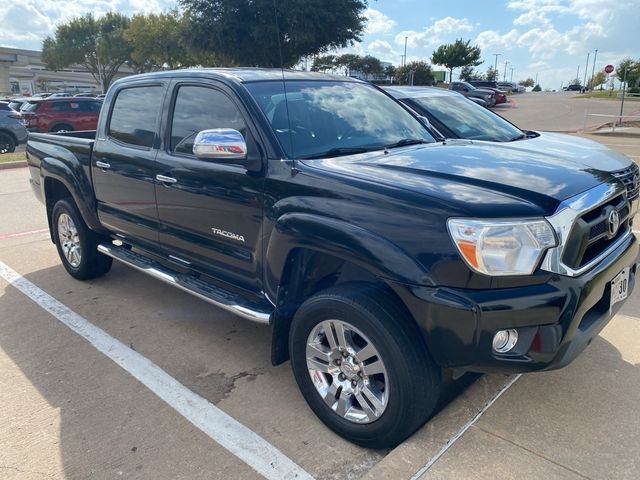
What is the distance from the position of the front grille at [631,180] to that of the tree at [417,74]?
47.7m

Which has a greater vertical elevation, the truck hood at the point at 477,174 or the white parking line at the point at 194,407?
the truck hood at the point at 477,174

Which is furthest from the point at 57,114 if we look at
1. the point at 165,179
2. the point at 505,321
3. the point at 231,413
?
the point at 505,321

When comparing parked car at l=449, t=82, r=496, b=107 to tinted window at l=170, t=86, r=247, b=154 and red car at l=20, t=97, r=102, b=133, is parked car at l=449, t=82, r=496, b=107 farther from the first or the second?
tinted window at l=170, t=86, r=247, b=154

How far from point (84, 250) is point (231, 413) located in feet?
9.08

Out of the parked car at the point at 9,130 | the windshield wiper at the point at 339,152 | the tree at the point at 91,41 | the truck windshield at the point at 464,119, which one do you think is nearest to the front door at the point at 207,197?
the windshield wiper at the point at 339,152

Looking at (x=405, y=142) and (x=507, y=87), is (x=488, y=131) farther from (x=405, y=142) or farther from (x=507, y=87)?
(x=507, y=87)

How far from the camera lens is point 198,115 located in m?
3.65

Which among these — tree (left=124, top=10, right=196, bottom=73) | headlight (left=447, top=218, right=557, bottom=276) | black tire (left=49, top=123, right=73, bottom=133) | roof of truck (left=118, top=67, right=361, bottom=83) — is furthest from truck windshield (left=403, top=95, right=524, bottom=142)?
tree (left=124, top=10, right=196, bottom=73)

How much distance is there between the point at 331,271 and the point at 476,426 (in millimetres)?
1079

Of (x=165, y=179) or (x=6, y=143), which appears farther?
(x=6, y=143)

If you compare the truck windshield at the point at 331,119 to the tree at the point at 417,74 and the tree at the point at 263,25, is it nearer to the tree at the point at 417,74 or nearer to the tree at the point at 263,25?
the tree at the point at 263,25

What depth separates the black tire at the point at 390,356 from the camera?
2.40 metres

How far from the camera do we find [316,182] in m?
2.77

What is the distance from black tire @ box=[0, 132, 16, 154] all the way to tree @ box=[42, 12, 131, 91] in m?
40.0
